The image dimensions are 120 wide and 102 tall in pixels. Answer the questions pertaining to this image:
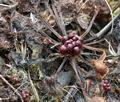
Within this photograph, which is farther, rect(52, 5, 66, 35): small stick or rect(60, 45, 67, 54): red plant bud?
rect(52, 5, 66, 35): small stick

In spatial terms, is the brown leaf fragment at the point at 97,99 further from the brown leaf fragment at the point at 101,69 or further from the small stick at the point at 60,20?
the small stick at the point at 60,20

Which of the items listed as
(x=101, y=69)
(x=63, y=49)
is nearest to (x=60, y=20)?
(x=63, y=49)

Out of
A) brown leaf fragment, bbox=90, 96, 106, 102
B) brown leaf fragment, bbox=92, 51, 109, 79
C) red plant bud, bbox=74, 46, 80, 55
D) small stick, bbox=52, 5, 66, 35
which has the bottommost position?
brown leaf fragment, bbox=90, 96, 106, 102

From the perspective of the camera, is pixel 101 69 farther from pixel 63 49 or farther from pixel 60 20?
pixel 60 20

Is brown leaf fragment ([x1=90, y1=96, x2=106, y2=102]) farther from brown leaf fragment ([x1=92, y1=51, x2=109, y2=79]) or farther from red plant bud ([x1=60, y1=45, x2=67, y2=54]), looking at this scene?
red plant bud ([x1=60, y1=45, x2=67, y2=54])

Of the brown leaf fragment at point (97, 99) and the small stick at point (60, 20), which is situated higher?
the small stick at point (60, 20)

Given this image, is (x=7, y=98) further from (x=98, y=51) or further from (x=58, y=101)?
(x=98, y=51)

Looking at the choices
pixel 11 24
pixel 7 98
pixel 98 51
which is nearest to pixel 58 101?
pixel 7 98

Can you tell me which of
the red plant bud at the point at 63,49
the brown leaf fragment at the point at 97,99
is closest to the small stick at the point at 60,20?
the red plant bud at the point at 63,49

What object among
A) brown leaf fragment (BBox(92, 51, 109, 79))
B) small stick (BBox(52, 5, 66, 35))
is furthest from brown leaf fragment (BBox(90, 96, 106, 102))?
small stick (BBox(52, 5, 66, 35))

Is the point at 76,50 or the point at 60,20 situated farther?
the point at 60,20

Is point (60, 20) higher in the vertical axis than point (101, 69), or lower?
higher

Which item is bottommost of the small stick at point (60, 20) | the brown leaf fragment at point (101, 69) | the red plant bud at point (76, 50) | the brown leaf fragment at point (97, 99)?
the brown leaf fragment at point (97, 99)
